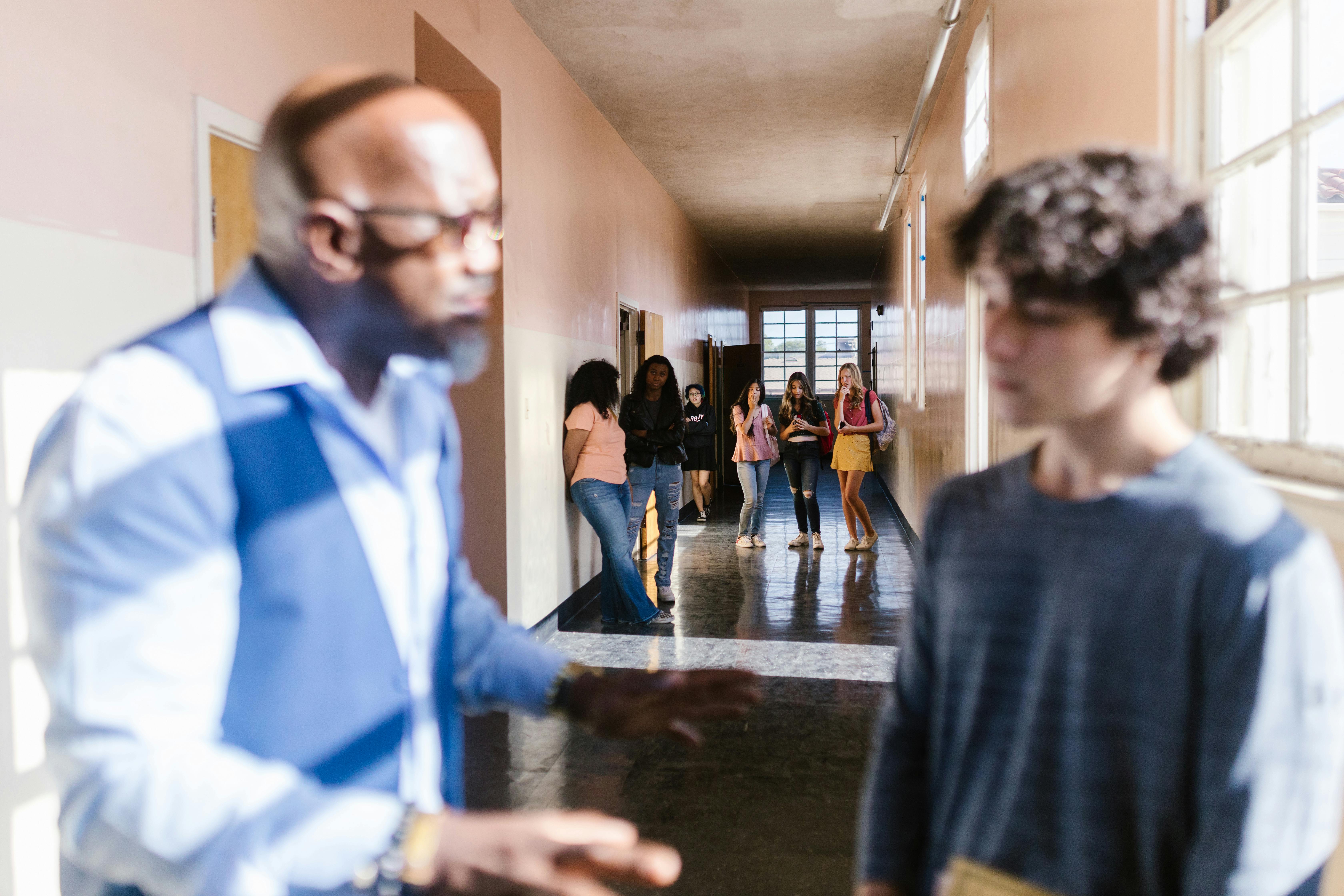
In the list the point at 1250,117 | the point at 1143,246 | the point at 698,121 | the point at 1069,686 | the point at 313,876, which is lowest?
the point at 313,876

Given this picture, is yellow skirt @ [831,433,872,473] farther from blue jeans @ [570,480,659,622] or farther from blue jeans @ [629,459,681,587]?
blue jeans @ [570,480,659,622]

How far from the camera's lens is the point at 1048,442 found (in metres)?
1.02

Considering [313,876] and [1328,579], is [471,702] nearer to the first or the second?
[313,876]

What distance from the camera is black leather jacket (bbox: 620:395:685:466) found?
5.68 m

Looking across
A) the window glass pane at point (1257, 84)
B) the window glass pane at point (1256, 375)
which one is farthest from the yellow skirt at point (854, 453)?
the window glass pane at point (1257, 84)

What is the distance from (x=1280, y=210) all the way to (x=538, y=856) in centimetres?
210

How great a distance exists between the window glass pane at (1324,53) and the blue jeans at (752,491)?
Answer: 6.00 m

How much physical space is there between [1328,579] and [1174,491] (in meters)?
0.14

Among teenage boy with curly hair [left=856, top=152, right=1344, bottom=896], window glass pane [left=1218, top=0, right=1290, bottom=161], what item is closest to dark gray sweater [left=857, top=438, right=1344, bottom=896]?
teenage boy with curly hair [left=856, top=152, right=1344, bottom=896]

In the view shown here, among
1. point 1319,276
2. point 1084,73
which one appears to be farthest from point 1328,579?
point 1084,73

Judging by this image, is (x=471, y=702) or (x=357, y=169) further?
(x=471, y=702)

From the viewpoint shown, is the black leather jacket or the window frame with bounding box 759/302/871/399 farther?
the window frame with bounding box 759/302/871/399

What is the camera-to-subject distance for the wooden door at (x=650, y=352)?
21.5ft

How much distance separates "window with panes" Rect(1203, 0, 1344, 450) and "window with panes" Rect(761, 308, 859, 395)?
17014mm
